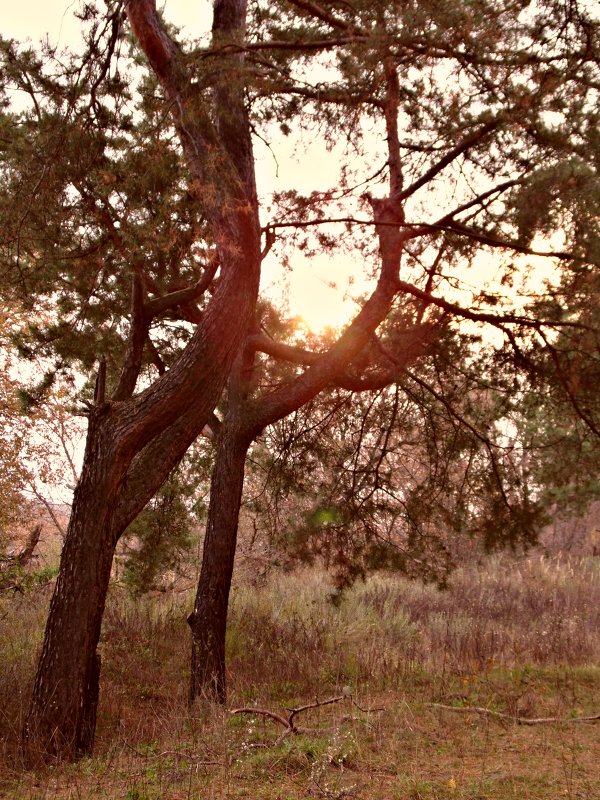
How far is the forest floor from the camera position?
14.0 feet

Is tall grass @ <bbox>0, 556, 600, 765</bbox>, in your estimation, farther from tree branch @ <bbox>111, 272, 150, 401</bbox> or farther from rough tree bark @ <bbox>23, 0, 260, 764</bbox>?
tree branch @ <bbox>111, 272, 150, 401</bbox>

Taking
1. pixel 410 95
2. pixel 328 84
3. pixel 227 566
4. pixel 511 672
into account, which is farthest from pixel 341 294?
pixel 511 672

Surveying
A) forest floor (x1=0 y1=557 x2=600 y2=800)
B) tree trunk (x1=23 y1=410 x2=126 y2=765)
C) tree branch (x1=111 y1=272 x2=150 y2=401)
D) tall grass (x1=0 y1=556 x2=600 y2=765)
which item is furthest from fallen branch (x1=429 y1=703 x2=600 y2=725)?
tree branch (x1=111 y1=272 x2=150 y2=401)

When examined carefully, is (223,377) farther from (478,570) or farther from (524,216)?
(478,570)

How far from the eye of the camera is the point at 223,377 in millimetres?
6188

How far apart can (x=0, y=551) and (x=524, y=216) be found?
9748 millimetres

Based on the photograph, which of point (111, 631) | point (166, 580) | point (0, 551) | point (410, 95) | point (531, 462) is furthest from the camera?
point (166, 580)

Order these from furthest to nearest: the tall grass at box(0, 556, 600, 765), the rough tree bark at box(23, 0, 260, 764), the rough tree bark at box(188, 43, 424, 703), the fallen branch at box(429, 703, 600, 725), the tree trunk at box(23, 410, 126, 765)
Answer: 1. the tall grass at box(0, 556, 600, 765)
2. the rough tree bark at box(188, 43, 424, 703)
3. the fallen branch at box(429, 703, 600, 725)
4. the rough tree bark at box(23, 0, 260, 764)
5. the tree trunk at box(23, 410, 126, 765)

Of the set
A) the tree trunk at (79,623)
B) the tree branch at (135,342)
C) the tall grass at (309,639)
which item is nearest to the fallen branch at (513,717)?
the tall grass at (309,639)

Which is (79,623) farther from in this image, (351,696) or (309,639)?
(309,639)

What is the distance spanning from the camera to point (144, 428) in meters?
5.72

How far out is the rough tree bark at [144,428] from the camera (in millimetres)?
5340

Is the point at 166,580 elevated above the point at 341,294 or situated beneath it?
situated beneath

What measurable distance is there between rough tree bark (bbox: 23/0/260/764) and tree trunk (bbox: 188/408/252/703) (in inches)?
65.5
